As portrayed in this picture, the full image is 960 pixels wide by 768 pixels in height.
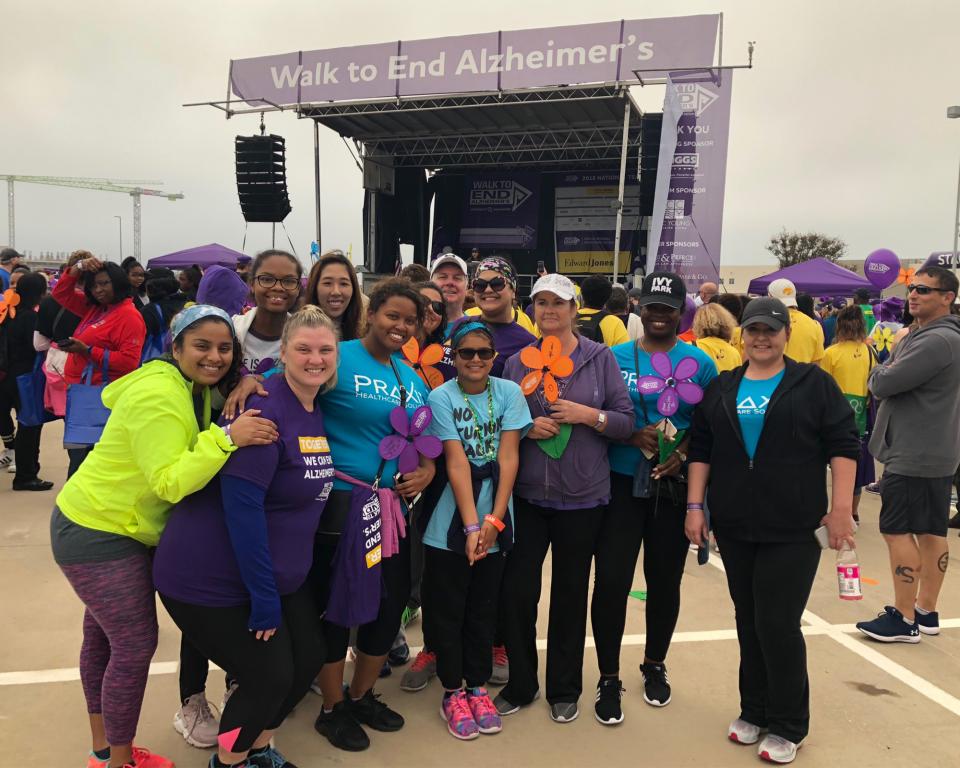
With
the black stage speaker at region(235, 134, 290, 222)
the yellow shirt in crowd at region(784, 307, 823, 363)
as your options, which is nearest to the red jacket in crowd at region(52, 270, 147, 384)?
the yellow shirt in crowd at region(784, 307, 823, 363)

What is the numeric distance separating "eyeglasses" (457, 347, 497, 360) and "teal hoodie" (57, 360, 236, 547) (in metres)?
0.95

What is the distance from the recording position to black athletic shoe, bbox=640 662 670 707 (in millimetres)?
2909

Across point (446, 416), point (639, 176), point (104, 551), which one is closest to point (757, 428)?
point (446, 416)

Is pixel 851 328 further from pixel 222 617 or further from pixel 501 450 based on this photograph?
pixel 222 617

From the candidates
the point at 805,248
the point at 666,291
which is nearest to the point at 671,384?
the point at 666,291

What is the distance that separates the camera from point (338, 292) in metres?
2.92

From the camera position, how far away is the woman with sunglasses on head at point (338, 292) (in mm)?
2924

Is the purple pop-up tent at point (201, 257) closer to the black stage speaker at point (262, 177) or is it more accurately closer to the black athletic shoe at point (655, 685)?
the black stage speaker at point (262, 177)

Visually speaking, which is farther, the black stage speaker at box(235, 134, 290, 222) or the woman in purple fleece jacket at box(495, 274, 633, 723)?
the black stage speaker at box(235, 134, 290, 222)

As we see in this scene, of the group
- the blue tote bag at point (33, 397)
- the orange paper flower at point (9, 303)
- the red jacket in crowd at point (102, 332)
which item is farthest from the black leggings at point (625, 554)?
the orange paper flower at point (9, 303)

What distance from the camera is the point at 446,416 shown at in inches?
104

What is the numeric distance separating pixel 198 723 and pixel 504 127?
16.2m

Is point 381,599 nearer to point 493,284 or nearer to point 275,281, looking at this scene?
point 275,281

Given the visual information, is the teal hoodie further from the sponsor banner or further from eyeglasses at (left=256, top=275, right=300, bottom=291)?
the sponsor banner
